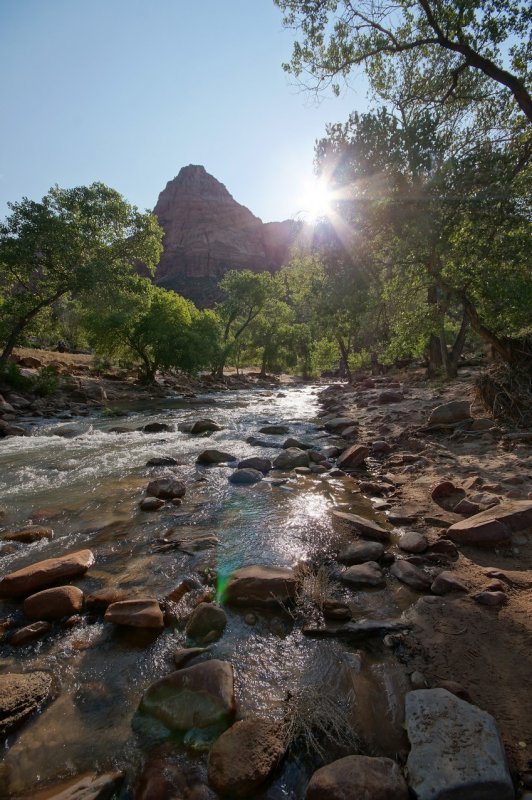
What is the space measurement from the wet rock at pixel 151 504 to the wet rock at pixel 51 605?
2.47 metres

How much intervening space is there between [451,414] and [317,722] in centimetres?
868

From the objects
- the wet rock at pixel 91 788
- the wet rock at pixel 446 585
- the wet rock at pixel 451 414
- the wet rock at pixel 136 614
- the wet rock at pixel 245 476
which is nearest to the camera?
the wet rock at pixel 91 788

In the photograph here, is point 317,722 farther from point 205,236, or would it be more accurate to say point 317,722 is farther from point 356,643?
point 205,236

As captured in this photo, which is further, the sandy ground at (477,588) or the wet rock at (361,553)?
the wet rock at (361,553)

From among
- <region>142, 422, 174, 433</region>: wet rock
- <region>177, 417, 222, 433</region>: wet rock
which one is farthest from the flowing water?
<region>142, 422, 174, 433</region>: wet rock

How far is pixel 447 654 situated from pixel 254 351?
180 ft

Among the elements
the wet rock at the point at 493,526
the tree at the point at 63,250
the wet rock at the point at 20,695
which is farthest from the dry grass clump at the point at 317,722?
the tree at the point at 63,250

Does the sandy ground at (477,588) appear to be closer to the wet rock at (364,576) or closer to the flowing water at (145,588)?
the flowing water at (145,588)

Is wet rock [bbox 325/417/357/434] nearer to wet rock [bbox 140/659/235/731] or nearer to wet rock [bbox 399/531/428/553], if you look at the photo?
wet rock [bbox 399/531/428/553]

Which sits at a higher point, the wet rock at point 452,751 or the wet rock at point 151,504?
the wet rock at point 452,751

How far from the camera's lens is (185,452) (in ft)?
32.5

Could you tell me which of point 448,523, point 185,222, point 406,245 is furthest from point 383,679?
point 185,222

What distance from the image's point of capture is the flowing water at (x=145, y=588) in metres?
2.36

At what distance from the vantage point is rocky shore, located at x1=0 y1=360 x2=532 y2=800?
2.02m
